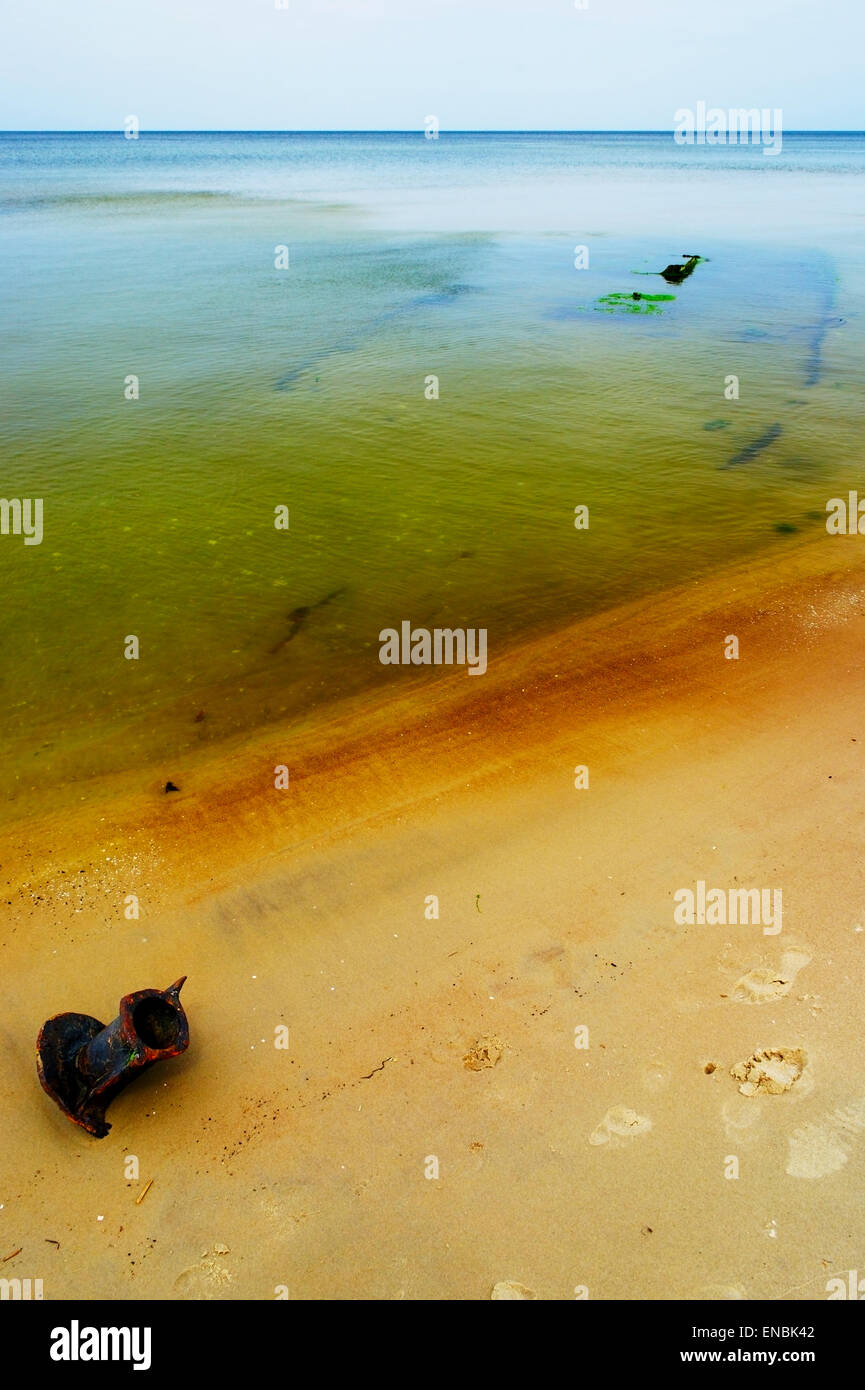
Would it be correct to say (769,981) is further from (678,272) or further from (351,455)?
(678,272)

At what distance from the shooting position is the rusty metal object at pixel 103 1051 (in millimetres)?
5809

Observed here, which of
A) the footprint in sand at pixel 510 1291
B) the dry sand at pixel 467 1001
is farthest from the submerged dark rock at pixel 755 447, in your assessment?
the footprint in sand at pixel 510 1291

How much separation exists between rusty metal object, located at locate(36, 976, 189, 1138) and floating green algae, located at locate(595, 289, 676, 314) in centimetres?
2673

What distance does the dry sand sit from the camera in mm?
5289

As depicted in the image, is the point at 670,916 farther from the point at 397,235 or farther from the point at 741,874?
the point at 397,235

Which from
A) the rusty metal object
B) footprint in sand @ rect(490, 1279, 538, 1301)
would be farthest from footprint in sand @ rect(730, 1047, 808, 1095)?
the rusty metal object

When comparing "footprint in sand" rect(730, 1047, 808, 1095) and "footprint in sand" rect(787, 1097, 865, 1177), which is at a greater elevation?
"footprint in sand" rect(730, 1047, 808, 1095)

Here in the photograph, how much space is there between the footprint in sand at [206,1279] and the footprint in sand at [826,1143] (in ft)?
11.8

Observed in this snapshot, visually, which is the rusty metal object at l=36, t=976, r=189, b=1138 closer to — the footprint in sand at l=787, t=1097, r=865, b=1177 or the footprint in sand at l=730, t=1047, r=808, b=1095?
the footprint in sand at l=730, t=1047, r=808, b=1095

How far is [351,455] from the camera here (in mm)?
16547

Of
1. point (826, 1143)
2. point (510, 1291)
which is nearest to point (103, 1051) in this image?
point (510, 1291)

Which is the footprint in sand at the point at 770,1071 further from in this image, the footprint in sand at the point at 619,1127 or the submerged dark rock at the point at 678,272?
the submerged dark rock at the point at 678,272

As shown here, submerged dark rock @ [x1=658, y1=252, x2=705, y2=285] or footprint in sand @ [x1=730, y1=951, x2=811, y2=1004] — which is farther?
submerged dark rock @ [x1=658, y1=252, x2=705, y2=285]

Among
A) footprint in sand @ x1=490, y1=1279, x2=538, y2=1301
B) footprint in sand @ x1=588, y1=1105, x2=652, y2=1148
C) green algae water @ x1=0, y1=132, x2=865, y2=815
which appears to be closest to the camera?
footprint in sand @ x1=490, y1=1279, x2=538, y2=1301
